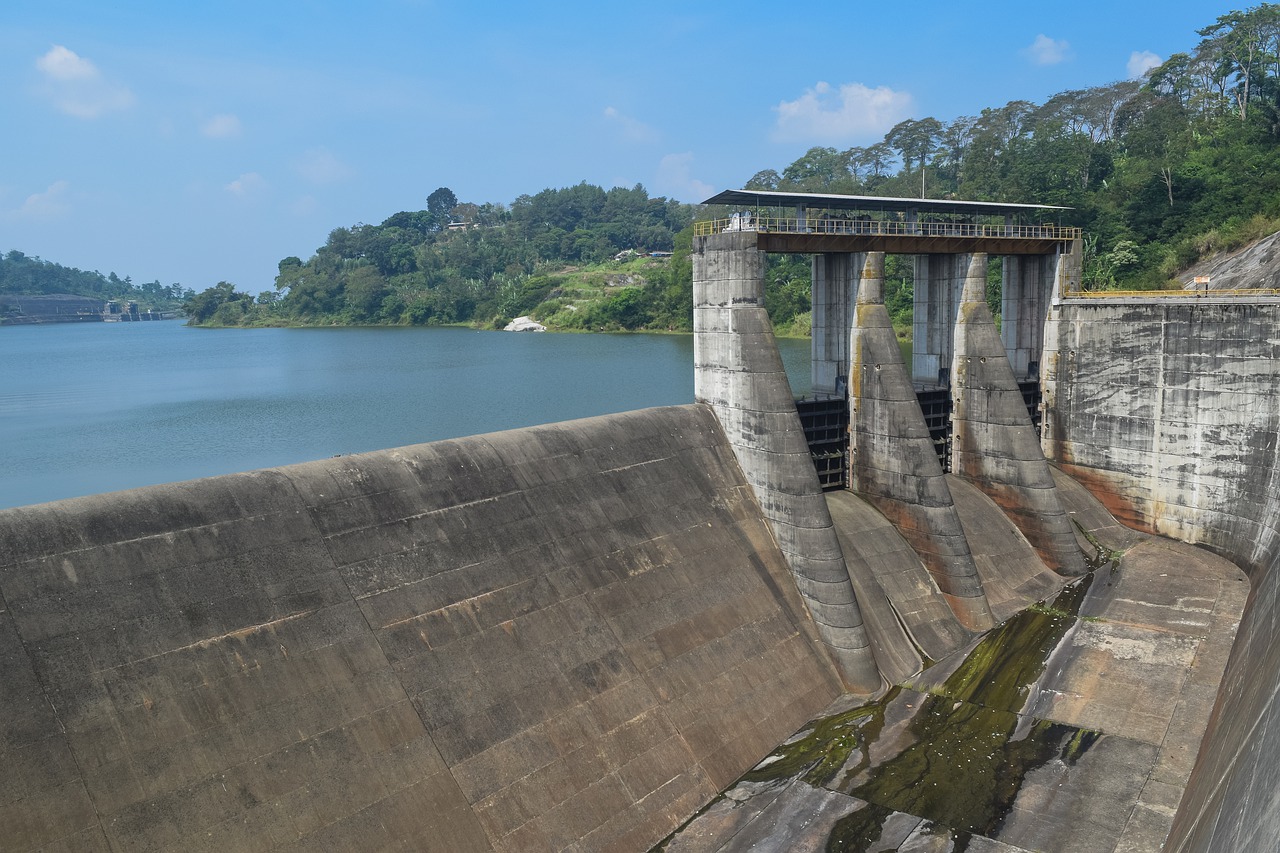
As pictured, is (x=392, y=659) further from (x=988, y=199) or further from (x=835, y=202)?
(x=988, y=199)

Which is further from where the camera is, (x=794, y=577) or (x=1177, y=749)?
(x=794, y=577)

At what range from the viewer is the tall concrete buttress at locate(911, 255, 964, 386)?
32.8 meters

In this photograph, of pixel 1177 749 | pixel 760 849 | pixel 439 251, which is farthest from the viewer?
pixel 439 251

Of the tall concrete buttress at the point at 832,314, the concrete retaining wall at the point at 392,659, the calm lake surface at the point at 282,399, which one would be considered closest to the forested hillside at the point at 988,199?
the calm lake surface at the point at 282,399

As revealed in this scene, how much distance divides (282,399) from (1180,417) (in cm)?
5516

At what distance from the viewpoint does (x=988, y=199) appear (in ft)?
279

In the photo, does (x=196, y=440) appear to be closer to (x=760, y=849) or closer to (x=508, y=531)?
(x=508, y=531)

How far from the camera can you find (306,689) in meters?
16.5

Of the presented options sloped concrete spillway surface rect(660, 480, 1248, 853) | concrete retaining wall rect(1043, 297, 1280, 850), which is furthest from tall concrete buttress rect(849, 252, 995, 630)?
concrete retaining wall rect(1043, 297, 1280, 850)

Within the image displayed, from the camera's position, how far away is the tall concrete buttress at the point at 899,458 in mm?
27422

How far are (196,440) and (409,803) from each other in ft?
130

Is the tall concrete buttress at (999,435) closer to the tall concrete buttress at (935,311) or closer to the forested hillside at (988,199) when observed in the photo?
the tall concrete buttress at (935,311)

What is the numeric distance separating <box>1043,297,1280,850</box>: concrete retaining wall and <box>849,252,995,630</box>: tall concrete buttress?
22.7ft

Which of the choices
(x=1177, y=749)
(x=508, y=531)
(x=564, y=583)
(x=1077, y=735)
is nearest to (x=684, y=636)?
(x=564, y=583)
